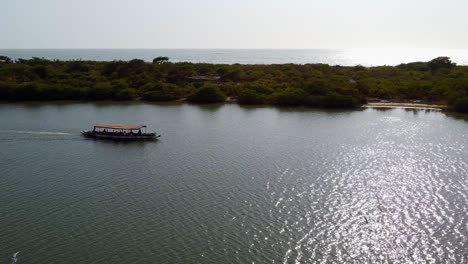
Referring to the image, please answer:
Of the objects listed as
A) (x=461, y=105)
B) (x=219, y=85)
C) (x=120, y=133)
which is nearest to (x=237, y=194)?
(x=120, y=133)

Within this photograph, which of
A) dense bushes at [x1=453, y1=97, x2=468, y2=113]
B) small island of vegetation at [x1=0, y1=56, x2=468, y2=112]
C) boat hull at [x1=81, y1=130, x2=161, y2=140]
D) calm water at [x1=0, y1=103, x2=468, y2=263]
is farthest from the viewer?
small island of vegetation at [x1=0, y1=56, x2=468, y2=112]

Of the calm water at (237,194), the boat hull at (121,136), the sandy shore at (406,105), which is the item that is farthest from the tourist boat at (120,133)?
the sandy shore at (406,105)

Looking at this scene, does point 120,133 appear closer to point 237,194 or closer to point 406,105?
point 237,194

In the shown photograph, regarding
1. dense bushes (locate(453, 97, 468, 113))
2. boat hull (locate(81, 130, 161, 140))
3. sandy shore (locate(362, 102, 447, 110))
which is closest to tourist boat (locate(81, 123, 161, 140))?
boat hull (locate(81, 130, 161, 140))

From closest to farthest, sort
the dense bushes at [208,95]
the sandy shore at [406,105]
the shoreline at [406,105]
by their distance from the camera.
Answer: the shoreline at [406,105] < the sandy shore at [406,105] < the dense bushes at [208,95]

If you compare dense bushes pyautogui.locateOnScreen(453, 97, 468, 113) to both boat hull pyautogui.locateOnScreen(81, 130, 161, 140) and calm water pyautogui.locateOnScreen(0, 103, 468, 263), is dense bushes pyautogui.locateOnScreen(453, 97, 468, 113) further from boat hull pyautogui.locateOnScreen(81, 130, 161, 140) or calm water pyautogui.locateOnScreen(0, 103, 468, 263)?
boat hull pyautogui.locateOnScreen(81, 130, 161, 140)

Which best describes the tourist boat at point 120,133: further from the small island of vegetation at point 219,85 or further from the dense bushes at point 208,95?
the small island of vegetation at point 219,85

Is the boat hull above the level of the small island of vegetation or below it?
below
